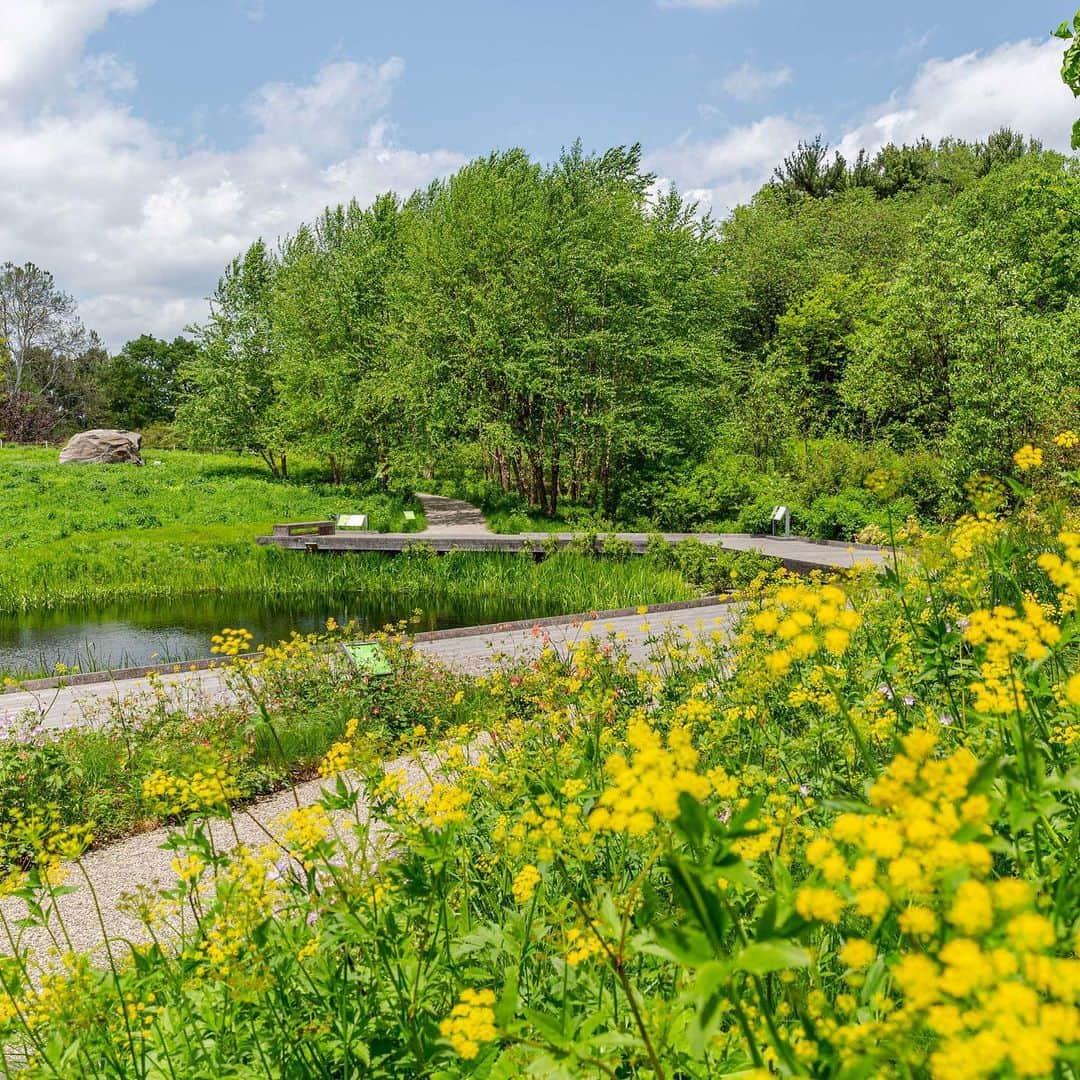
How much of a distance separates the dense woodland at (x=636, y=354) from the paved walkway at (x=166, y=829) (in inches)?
313

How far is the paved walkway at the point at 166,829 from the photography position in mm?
4328

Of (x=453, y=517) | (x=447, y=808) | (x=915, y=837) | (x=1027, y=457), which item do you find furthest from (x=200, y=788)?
(x=453, y=517)

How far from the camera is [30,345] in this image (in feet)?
170

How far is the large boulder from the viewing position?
1298 inches

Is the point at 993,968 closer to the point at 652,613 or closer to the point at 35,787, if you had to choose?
the point at 35,787

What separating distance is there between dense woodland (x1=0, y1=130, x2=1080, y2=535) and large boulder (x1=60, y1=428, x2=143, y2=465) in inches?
325

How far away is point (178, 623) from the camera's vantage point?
14.1 metres

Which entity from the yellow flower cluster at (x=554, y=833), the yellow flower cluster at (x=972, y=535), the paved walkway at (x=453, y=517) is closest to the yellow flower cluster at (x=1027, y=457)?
the yellow flower cluster at (x=972, y=535)

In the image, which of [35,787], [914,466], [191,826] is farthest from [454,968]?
[914,466]

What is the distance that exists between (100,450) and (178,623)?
23.5 metres

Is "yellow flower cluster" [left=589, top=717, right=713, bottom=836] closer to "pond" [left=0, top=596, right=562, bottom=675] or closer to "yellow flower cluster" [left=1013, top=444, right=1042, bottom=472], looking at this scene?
"yellow flower cluster" [left=1013, top=444, right=1042, bottom=472]

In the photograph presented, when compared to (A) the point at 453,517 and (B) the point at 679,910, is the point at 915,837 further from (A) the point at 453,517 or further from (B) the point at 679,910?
(A) the point at 453,517

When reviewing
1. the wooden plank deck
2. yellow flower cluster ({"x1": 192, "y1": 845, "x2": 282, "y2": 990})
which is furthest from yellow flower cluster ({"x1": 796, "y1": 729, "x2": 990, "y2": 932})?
the wooden plank deck

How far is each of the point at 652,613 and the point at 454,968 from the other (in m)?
9.65
